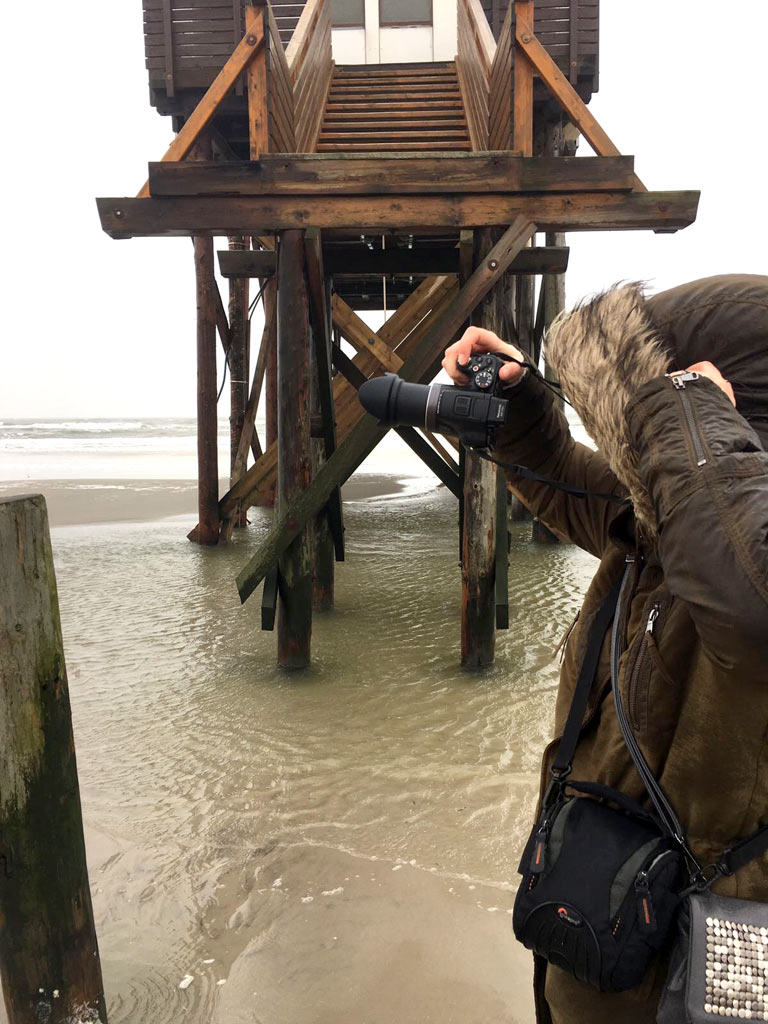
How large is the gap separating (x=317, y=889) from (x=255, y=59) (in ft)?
13.0

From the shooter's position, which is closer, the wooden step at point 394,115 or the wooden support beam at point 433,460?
the wooden support beam at point 433,460

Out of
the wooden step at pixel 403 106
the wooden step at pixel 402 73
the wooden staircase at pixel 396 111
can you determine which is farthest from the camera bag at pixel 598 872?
the wooden step at pixel 402 73

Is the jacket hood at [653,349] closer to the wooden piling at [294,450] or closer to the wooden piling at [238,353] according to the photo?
the wooden piling at [294,450]

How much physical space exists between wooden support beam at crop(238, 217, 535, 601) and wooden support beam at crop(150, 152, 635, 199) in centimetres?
26

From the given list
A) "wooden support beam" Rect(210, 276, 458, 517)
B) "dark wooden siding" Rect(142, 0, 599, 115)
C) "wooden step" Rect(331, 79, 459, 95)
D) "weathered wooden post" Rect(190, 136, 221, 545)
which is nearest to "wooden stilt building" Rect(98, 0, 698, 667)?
"wooden step" Rect(331, 79, 459, 95)

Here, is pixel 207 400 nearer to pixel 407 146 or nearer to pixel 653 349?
pixel 407 146

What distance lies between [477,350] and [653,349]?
43cm

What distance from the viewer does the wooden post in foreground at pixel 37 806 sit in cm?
209

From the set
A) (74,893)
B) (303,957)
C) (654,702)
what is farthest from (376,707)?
(654,702)

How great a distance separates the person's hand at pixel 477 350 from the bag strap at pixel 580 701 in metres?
0.43

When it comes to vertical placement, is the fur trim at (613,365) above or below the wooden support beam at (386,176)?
below

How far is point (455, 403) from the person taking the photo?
157 centimetres

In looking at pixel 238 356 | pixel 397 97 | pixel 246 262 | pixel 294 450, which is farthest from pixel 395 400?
pixel 238 356

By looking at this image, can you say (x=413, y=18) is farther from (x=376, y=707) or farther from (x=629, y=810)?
(x=629, y=810)
